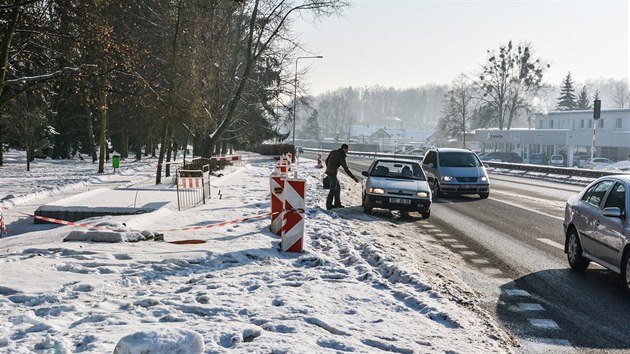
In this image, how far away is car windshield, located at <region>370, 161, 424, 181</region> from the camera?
18812 mm

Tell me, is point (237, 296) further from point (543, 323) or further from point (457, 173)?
point (457, 173)

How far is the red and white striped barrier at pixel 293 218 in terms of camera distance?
417 inches

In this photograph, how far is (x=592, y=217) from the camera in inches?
370

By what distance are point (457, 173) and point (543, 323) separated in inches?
664

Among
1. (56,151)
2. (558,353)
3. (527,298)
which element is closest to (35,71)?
(527,298)

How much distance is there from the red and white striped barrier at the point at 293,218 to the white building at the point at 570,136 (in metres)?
57.1

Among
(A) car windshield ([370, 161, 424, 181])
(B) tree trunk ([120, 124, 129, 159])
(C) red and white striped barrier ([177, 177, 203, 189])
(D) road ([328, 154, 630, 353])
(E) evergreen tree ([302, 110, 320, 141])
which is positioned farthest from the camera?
(E) evergreen tree ([302, 110, 320, 141])

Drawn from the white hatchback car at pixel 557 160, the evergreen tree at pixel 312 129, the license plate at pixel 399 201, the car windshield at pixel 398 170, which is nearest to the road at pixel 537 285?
the license plate at pixel 399 201

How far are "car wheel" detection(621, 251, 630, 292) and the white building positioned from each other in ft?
189

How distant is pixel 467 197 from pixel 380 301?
17.9 m

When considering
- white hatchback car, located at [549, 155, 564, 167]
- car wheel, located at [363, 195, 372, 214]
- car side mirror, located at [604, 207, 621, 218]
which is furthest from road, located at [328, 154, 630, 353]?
white hatchback car, located at [549, 155, 564, 167]

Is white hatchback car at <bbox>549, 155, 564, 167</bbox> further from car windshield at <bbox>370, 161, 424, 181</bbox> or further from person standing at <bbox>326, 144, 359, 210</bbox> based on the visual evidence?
person standing at <bbox>326, 144, 359, 210</bbox>

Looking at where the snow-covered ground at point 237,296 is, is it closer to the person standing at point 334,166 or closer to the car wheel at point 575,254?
the car wheel at point 575,254

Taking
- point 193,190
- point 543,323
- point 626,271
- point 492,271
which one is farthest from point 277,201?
point 193,190
